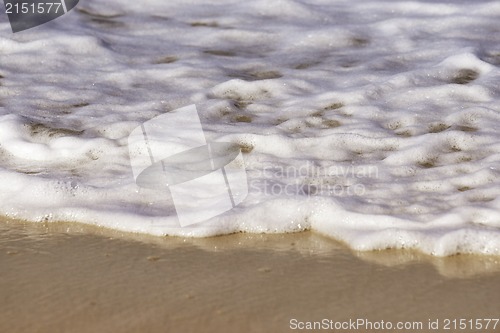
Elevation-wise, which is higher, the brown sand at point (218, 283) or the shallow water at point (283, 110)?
the brown sand at point (218, 283)

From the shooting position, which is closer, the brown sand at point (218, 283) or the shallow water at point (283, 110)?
the brown sand at point (218, 283)

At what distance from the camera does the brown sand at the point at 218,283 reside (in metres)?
2.11

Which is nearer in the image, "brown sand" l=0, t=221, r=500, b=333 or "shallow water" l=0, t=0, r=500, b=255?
"brown sand" l=0, t=221, r=500, b=333

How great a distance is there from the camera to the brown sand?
2109mm

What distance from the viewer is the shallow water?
2699 mm

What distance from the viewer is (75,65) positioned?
170 inches

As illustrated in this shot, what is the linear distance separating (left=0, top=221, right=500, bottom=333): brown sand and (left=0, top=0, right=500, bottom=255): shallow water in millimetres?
95

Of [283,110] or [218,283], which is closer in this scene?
[218,283]

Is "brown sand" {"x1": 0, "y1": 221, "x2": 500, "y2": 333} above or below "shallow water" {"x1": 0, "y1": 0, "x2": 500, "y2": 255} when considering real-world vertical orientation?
above

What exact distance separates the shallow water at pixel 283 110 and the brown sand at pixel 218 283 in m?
0.09

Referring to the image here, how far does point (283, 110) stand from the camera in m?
3.66

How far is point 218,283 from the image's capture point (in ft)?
7.55

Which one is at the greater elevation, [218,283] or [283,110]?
[218,283]

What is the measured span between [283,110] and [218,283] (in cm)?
150
